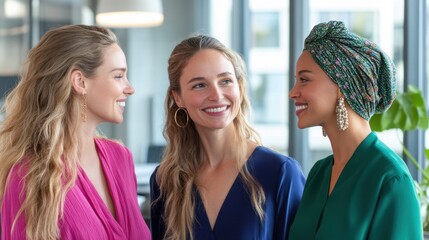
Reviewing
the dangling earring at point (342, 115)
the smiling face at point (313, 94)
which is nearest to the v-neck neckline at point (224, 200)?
the smiling face at point (313, 94)

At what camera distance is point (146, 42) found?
6531 millimetres

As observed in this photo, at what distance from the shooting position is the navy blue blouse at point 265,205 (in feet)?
7.52

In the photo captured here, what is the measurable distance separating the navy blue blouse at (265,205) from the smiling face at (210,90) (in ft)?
0.61

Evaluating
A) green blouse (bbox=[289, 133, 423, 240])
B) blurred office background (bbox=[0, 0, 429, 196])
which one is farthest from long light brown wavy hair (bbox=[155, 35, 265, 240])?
blurred office background (bbox=[0, 0, 429, 196])

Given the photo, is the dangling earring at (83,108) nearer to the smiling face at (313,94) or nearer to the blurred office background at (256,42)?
the smiling face at (313,94)

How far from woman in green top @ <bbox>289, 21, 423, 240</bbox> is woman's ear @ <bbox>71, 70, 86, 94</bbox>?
779 mm

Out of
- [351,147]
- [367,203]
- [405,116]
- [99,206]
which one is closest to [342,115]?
[351,147]

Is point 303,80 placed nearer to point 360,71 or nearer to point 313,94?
point 313,94

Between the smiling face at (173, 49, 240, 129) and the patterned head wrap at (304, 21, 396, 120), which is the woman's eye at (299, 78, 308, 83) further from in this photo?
the smiling face at (173, 49, 240, 129)

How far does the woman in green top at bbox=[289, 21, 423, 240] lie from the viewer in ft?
5.57

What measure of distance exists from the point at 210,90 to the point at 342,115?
0.61 m

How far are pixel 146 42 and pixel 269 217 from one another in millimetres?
4423

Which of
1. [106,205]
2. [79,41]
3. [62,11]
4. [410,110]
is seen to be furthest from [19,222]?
[62,11]

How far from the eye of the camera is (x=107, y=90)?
7.83ft
